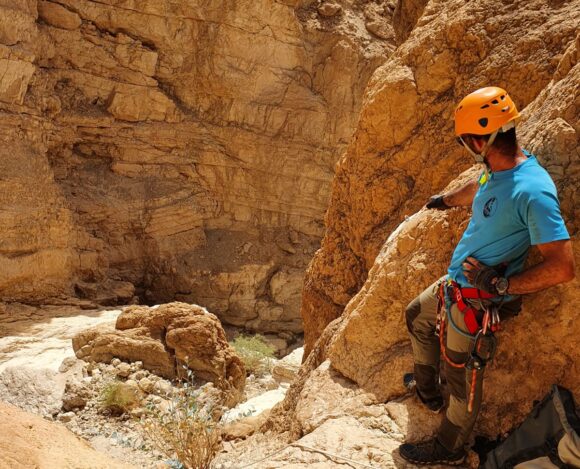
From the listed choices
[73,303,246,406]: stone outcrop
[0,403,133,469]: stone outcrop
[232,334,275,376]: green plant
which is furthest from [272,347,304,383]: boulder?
[0,403,133,469]: stone outcrop

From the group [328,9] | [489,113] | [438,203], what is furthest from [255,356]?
[328,9]

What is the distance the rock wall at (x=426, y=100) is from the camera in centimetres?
473

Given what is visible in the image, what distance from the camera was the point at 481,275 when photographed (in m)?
2.48

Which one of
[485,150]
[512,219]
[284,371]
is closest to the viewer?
[512,219]

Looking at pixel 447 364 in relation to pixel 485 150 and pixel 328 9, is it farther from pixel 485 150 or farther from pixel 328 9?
pixel 328 9

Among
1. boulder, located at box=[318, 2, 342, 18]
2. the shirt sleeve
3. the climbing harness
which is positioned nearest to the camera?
the shirt sleeve

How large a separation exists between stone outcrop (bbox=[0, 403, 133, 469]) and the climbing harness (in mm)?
1845

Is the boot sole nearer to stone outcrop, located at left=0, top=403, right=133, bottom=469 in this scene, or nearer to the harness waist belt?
the harness waist belt

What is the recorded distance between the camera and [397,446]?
310 cm

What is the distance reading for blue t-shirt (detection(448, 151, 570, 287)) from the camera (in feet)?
7.54

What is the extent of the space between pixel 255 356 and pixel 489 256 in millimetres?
9138

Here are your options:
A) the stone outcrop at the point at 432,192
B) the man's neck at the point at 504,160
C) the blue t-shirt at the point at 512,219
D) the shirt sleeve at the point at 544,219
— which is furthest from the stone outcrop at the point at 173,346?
the shirt sleeve at the point at 544,219

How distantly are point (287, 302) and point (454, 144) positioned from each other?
1107 cm

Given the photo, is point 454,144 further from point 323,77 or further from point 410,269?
point 323,77
